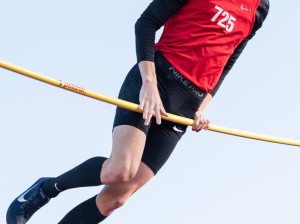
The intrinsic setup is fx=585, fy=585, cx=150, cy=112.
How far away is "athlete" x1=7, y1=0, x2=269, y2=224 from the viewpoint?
4207 mm

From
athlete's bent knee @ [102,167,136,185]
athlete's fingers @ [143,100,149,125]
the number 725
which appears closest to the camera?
athlete's fingers @ [143,100,149,125]

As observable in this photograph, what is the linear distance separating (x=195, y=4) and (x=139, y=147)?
44.9 inches

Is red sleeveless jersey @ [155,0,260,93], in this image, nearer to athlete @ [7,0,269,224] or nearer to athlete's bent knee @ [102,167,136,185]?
athlete @ [7,0,269,224]

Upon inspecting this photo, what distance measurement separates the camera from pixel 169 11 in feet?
14.1

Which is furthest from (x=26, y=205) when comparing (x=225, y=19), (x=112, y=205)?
(x=225, y=19)

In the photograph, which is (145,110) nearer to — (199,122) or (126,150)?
(126,150)

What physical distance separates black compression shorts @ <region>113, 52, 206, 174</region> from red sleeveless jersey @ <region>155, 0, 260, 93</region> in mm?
70

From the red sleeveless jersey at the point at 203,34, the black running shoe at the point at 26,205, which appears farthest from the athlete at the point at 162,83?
the black running shoe at the point at 26,205

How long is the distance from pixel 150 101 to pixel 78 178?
3.15 feet

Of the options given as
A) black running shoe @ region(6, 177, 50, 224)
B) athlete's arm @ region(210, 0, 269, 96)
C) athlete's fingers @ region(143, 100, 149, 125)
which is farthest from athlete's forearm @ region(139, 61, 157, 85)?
black running shoe @ region(6, 177, 50, 224)

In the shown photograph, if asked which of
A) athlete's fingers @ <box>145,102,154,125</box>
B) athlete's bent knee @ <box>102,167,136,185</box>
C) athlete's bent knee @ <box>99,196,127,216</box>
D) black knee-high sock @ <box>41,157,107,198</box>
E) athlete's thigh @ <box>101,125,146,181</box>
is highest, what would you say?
athlete's fingers @ <box>145,102,154,125</box>

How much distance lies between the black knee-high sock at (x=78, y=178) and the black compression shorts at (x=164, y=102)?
1.23ft

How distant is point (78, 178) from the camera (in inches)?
181

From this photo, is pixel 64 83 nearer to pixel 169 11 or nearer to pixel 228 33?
pixel 169 11
